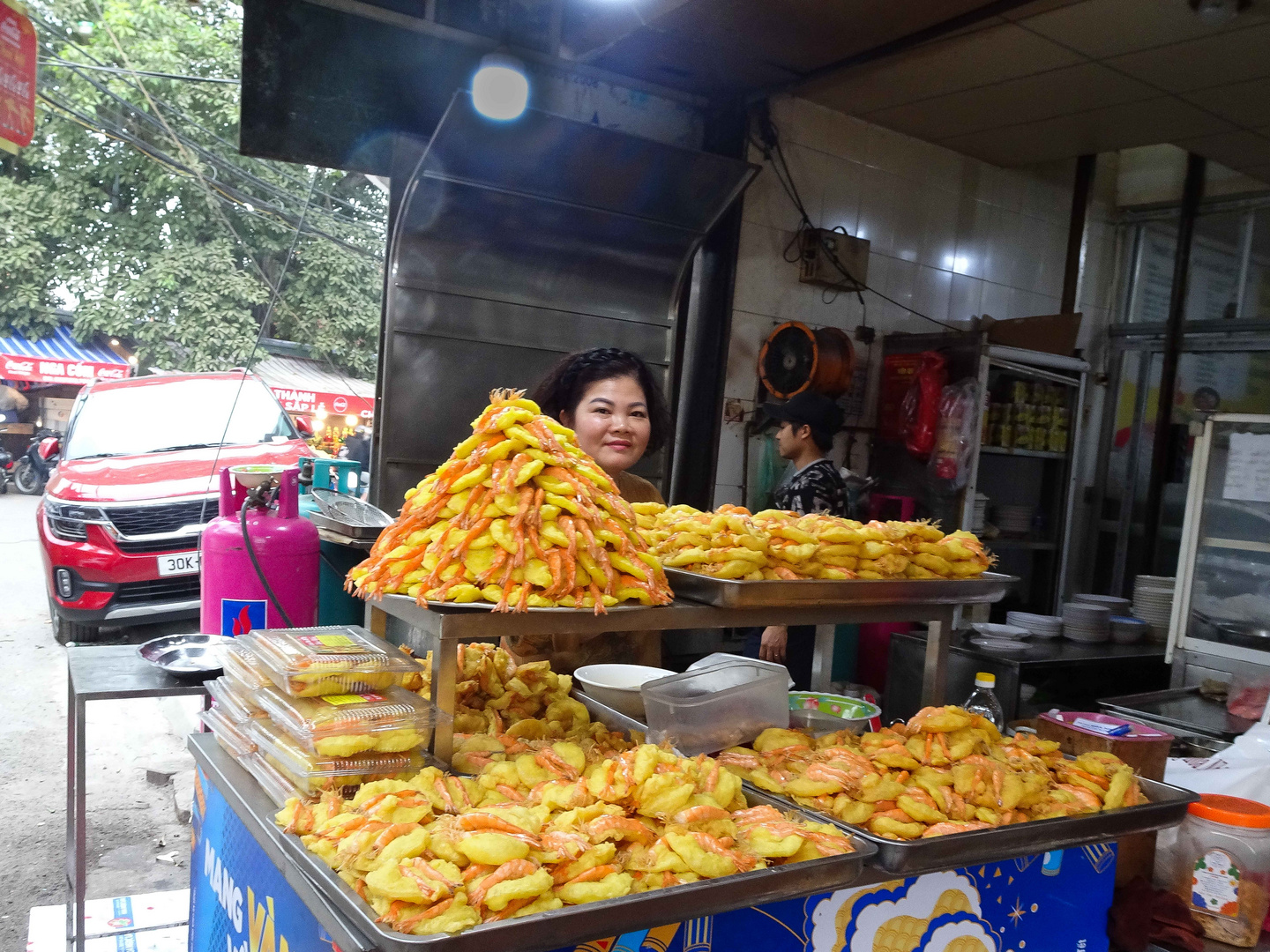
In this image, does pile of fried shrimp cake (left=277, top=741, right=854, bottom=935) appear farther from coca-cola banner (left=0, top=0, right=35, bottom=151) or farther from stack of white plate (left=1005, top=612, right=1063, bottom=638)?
coca-cola banner (left=0, top=0, right=35, bottom=151)

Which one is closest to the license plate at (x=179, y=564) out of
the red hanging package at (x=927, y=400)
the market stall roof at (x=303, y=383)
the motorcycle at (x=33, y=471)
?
the red hanging package at (x=927, y=400)

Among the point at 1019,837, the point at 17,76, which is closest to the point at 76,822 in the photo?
the point at 1019,837

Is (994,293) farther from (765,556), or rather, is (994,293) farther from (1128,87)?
(765,556)

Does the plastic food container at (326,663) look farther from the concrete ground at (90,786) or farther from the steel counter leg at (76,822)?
the concrete ground at (90,786)

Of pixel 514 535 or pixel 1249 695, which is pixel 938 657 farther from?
pixel 1249 695

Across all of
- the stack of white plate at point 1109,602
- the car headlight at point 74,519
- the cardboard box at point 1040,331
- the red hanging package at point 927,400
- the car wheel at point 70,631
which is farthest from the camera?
the car wheel at point 70,631

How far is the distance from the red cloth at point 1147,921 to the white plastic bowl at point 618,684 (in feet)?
3.08

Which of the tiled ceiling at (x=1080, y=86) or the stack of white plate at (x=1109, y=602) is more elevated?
the tiled ceiling at (x=1080, y=86)

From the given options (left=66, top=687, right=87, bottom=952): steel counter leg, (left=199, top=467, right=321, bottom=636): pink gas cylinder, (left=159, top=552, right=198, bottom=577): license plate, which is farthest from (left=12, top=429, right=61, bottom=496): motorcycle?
(left=66, top=687, right=87, bottom=952): steel counter leg

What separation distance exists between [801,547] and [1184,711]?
1841 millimetres

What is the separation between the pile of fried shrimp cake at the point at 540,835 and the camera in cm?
102

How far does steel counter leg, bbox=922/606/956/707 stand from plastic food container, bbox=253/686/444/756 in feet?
3.67

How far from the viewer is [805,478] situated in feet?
12.0

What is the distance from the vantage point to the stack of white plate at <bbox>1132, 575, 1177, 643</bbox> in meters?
3.87
